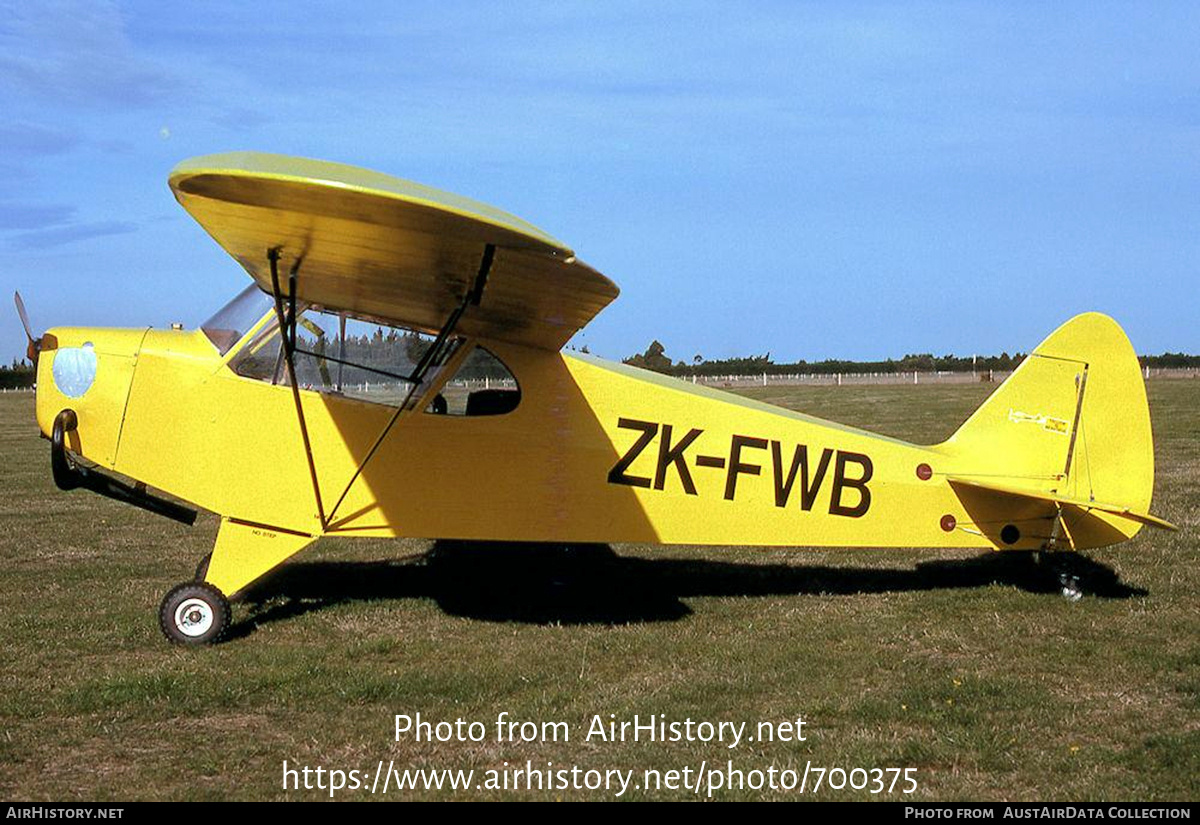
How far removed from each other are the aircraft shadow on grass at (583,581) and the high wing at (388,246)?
1.95 metres

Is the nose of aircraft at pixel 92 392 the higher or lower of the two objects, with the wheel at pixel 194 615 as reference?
higher

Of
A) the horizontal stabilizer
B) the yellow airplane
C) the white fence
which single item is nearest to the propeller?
the yellow airplane

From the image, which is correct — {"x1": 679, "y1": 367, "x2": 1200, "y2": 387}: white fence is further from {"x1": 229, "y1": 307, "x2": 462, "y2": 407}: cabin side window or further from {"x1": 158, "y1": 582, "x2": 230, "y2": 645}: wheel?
{"x1": 158, "y1": 582, "x2": 230, "y2": 645}: wheel

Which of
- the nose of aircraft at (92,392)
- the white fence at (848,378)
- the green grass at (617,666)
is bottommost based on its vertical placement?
the green grass at (617,666)

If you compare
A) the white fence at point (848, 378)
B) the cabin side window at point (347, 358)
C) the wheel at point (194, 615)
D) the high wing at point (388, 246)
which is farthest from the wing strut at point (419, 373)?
the white fence at point (848, 378)

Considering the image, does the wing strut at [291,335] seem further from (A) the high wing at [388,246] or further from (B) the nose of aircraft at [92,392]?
(B) the nose of aircraft at [92,392]

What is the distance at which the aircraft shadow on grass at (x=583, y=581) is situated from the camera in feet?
25.0

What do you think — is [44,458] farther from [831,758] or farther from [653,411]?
[831,758]

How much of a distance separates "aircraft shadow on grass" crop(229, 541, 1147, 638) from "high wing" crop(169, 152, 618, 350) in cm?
195

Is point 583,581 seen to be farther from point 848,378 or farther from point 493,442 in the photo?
point 848,378

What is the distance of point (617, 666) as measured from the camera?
6195 millimetres

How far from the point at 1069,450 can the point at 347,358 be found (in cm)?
507

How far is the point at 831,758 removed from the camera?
15.5ft
